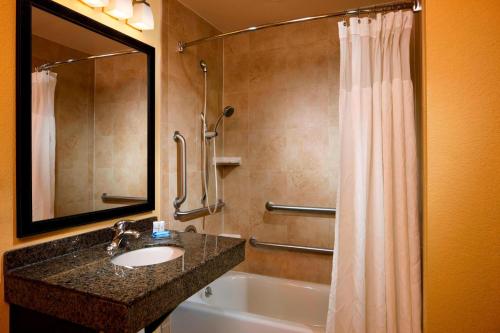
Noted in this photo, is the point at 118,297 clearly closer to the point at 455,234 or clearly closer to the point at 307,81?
the point at 455,234

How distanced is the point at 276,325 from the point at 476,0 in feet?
5.47

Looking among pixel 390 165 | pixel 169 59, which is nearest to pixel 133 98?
pixel 169 59

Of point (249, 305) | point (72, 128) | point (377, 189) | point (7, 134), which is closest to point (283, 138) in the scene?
point (377, 189)

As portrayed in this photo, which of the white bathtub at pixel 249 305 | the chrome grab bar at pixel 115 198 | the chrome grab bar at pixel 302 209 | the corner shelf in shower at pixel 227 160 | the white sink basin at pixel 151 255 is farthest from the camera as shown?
the corner shelf in shower at pixel 227 160

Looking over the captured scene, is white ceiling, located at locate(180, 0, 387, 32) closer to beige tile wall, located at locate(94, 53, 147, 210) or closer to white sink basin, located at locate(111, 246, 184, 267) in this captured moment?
beige tile wall, located at locate(94, 53, 147, 210)

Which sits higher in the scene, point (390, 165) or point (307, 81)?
→ point (307, 81)

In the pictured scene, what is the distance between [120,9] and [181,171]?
39.3 inches

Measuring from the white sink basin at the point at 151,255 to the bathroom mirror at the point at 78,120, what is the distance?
0.25 metres

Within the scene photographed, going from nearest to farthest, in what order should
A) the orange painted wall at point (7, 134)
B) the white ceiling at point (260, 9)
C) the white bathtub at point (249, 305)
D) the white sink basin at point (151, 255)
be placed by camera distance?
the orange painted wall at point (7, 134), the white sink basin at point (151, 255), the white bathtub at point (249, 305), the white ceiling at point (260, 9)

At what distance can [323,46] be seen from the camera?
2.20 m

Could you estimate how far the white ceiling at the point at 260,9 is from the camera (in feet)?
6.60

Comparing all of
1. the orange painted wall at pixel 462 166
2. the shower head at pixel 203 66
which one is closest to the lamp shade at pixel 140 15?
the shower head at pixel 203 66

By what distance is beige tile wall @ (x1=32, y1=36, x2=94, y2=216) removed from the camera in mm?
1227

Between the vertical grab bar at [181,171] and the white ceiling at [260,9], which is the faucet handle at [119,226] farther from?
the white ceiling at [260,9]
